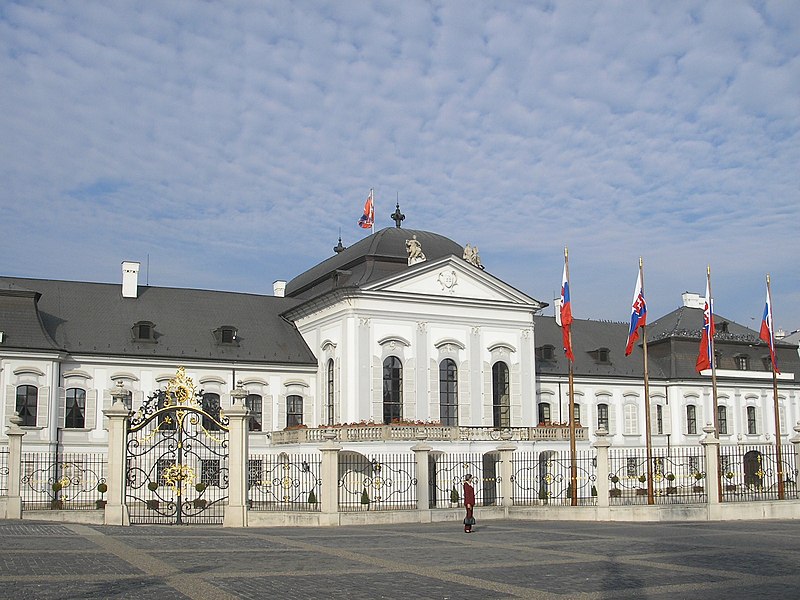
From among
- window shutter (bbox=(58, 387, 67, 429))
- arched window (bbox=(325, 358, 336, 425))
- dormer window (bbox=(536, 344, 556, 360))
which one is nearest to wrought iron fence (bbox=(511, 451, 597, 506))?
arched window (bbox=(325, 358, 336, 425))

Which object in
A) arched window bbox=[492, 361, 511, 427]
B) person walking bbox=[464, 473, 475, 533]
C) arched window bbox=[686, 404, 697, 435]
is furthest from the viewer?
arched window bbox=[686, 404, 697, 435]

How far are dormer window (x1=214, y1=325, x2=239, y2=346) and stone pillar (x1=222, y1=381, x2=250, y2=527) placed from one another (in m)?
18.7

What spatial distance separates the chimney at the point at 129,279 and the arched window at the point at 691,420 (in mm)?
29782

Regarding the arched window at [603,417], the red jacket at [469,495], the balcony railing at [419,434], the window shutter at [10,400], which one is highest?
the window shutter at [10,400]

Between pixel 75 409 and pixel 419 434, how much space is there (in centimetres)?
1431

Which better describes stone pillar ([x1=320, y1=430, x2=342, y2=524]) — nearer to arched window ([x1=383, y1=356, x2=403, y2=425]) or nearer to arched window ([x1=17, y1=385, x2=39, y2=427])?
arched window ([x1=383, y1=356, x2=403, y2=425])

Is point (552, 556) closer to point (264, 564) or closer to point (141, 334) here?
point (264, 564)

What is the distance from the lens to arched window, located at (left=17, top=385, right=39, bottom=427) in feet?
120

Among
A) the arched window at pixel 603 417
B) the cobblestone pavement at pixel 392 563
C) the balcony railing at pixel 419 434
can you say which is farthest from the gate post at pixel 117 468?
the arched window at pixel 603 417

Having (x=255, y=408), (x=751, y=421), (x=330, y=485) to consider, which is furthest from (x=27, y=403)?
(x=751, y=421)

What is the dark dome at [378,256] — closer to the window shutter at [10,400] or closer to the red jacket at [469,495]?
the window shutter at [10,400]

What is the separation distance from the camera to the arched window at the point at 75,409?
124 ft

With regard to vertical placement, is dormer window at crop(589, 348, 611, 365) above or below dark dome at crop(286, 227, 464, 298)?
below

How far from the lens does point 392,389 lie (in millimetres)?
38938
